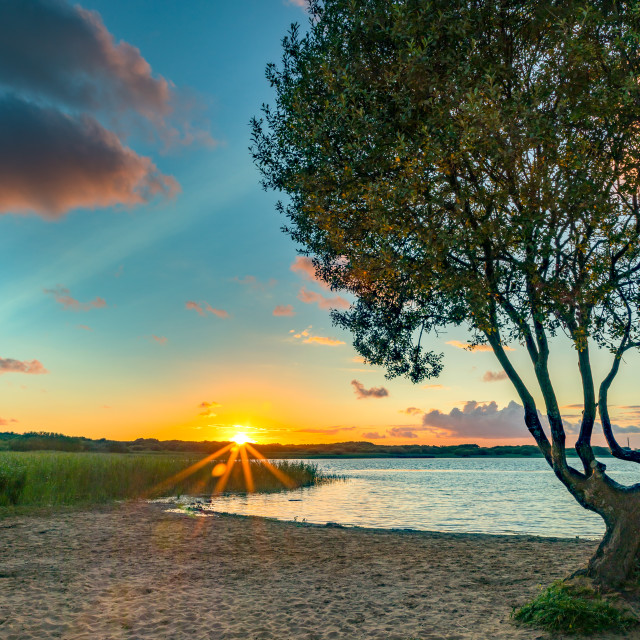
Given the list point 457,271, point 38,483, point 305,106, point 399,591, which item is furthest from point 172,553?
point 38,483

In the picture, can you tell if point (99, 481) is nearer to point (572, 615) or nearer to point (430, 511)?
point (430, 511)

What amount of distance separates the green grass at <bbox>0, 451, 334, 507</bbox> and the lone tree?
20.5 m

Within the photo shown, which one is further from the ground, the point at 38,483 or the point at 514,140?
the point at 514,140

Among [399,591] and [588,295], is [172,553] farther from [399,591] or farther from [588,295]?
[588,295]

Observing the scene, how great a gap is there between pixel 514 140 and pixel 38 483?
25.1m

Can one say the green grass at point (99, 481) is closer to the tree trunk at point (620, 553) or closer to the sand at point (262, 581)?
the sand at point (262, 581)

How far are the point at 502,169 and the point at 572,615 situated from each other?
7843 mm

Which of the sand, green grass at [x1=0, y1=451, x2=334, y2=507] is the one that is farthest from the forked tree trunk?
green grass at [x1=0, y1=451, x2=334, y2=507]

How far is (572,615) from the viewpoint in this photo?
7973 mm

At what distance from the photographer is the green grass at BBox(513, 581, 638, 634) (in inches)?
308

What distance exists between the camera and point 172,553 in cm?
1375

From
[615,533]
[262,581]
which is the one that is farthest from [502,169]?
[262,581]

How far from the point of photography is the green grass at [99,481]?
925 inches

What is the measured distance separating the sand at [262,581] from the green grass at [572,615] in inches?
11.3
